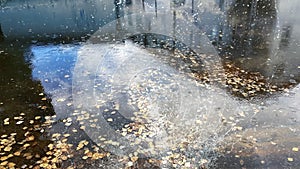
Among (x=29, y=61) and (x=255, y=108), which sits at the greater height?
(x=29, y=61)

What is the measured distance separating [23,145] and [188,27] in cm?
695

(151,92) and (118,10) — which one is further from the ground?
(118,10)

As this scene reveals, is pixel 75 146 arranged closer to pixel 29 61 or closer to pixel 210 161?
pixel 210 161

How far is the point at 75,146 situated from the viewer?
4457 millimetres

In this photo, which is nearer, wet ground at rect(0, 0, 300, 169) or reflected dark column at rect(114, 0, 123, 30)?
wet ground at rect(0, 0, 300, 169)

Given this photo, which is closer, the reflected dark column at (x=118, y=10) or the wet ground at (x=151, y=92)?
the wet ground at (x=151, y=92)

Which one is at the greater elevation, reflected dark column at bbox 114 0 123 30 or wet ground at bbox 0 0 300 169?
reflected dark column at bbox 114 0 123 30

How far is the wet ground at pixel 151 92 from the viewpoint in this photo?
14.1 feet

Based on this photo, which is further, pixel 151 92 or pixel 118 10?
pixel 118 10

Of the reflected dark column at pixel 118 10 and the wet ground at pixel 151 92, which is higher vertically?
the reflected dark column at pixel 118 10

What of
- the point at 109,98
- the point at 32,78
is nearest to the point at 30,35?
the point at 32,78

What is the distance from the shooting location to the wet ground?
4.30 meters

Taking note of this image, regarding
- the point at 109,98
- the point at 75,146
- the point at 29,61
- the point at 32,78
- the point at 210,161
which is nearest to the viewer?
the point at 210,161

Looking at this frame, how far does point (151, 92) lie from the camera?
592 cm
